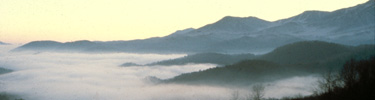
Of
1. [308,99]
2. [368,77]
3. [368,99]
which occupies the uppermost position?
[368,77]

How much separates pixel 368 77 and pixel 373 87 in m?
1.53

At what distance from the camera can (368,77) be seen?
28703mm

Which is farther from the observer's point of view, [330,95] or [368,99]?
[330,95]

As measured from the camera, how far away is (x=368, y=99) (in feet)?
89.6

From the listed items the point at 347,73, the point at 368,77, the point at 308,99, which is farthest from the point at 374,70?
the point at 308,99

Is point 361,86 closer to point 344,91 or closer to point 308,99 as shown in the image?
point 344,91

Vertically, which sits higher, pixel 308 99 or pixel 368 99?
pixel 368 99

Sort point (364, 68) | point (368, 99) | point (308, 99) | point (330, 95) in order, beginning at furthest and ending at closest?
point (308, 99) → point (330, 95) → point (364, 68) → point (368, 99)

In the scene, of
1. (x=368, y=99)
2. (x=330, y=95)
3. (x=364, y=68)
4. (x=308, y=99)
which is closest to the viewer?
(x=368, y=99)

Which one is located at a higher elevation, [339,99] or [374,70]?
[374,70]

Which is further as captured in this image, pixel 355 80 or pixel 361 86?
pixel 355 80

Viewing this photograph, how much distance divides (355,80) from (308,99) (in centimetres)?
1130

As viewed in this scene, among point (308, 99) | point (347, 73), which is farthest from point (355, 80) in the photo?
point (308, 99)

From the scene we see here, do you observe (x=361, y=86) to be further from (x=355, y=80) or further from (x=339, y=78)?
(x=339, y=78)
